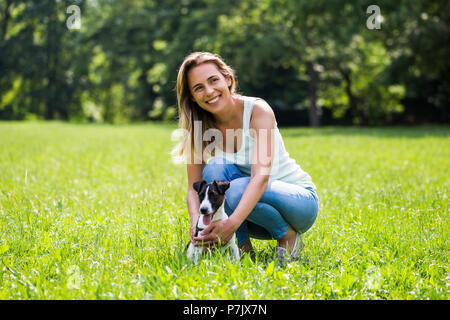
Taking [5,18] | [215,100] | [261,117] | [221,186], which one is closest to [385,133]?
[261,117]

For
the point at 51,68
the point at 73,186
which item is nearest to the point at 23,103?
the point at 51,68

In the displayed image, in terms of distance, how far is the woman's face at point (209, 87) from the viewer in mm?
3229

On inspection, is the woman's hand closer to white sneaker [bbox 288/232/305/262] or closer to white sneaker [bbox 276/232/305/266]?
white sneaker [bbox 276/232/305/266]

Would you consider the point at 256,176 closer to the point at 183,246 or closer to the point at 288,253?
the point at 288,253

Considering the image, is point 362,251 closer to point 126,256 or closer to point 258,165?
point 258,165

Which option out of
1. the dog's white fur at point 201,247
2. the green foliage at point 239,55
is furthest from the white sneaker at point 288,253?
the green foliage at point 239,55

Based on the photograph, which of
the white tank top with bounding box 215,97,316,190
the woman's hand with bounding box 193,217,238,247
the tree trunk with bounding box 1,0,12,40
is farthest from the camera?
the tree trunk with bounding box 1,0,12,40

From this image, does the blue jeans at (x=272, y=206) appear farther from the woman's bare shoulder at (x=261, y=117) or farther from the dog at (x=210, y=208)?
the woman's bare shoulder at (x=261, y=117)

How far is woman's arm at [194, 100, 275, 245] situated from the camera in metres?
2.90

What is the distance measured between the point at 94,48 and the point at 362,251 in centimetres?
4384

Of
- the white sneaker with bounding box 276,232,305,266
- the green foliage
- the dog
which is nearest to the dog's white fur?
the dog

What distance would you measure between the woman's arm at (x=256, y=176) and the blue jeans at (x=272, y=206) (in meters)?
0.14
